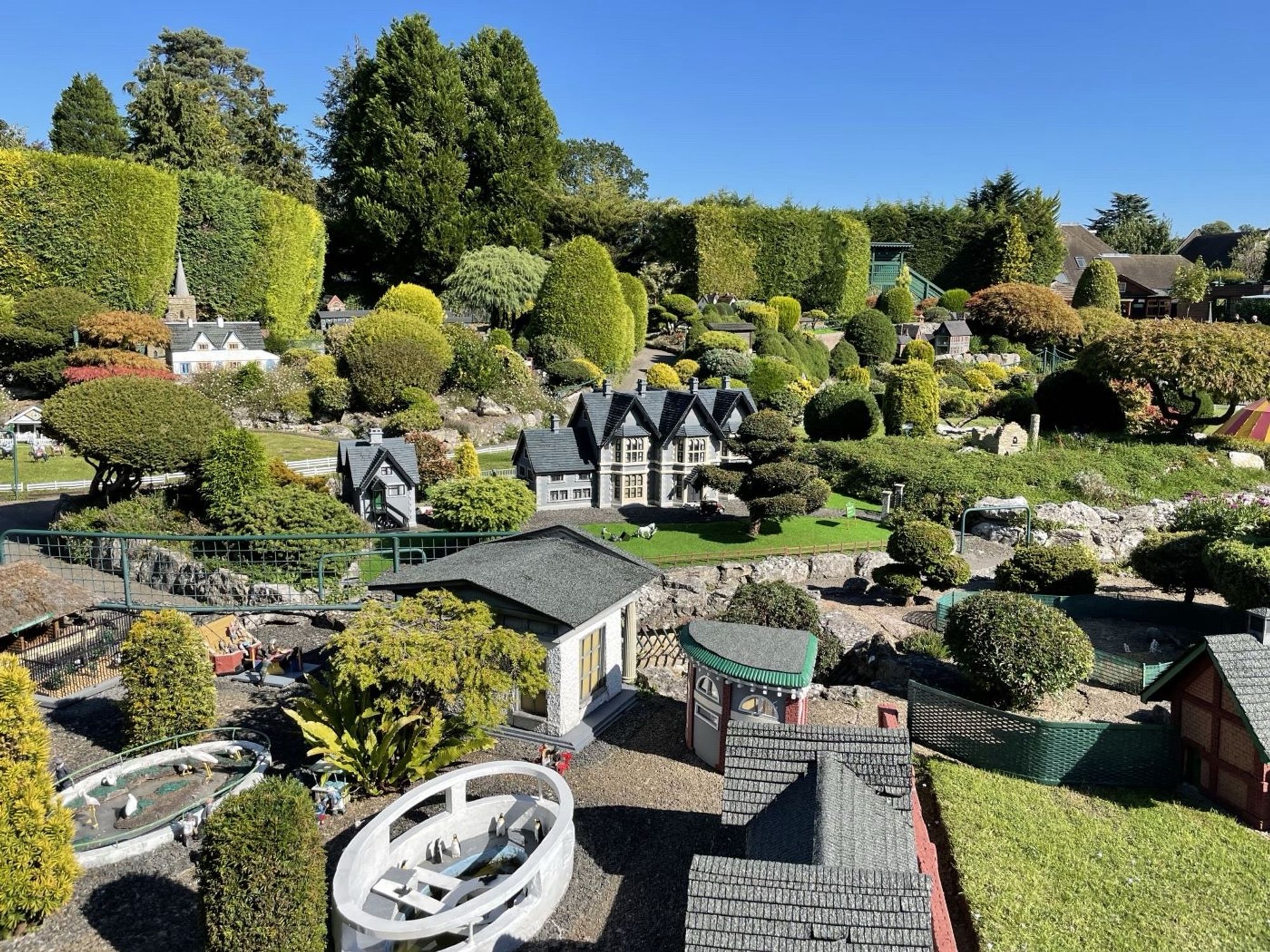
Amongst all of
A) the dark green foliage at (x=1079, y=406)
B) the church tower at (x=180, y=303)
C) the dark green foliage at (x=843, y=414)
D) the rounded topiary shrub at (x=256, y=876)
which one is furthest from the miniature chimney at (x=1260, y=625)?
the church tower at (x=180, y=303)

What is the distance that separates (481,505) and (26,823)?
1578 cm

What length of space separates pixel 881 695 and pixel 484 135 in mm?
47201

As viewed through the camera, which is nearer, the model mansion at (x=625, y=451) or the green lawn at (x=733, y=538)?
the green lawn at (x=733, y=538)

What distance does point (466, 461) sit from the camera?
30.9 meters

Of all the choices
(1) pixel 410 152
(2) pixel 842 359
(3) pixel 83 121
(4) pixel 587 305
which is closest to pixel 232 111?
(3) pixel 83 121

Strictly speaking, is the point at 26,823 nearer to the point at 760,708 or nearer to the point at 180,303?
the point at 760,708

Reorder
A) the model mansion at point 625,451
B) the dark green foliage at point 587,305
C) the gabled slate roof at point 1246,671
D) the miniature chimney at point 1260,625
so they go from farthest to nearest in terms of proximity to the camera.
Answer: the dark green foliage at point 587,305 < the model mansion at point 625,451 < the miniature chimney at point 1260,625 < the gabled slate roof at point 1246,671

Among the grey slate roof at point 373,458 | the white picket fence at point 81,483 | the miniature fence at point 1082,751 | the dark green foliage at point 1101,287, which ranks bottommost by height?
the miniature fence at point 1082,751

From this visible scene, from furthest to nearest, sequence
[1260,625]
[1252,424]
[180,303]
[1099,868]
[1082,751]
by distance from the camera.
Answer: [180,303] < [1252,424] < [1260,625] < [1082,751] < [1099,868]

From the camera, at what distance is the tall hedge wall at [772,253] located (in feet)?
200

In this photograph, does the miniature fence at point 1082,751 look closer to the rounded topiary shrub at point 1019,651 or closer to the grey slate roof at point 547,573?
the rounded topiary shrub at point 1019,651

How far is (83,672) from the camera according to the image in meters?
16.5

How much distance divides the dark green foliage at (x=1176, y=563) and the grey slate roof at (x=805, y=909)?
722 inches

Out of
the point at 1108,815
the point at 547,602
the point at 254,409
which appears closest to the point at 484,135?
the point at 254,409
